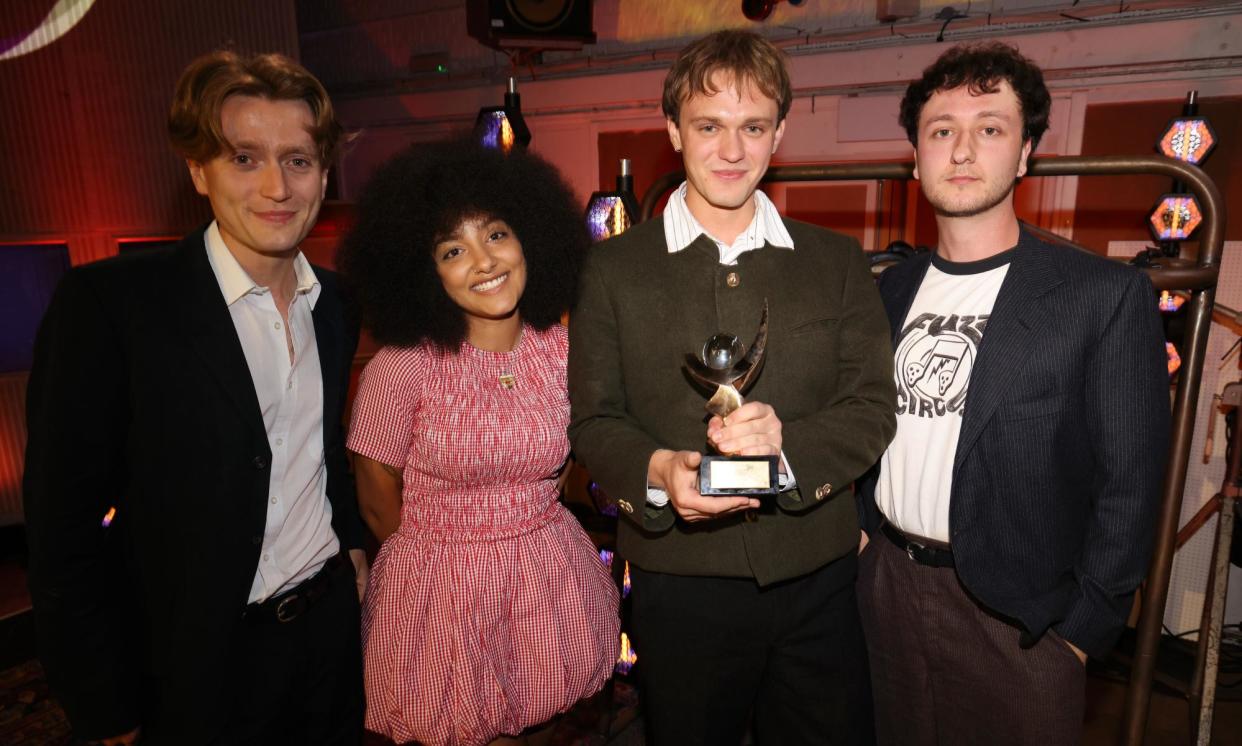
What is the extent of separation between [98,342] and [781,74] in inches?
66.7

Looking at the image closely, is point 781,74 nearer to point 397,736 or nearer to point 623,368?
point 623,368

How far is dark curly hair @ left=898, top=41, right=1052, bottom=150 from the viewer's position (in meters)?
1.90

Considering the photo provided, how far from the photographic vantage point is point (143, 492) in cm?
164

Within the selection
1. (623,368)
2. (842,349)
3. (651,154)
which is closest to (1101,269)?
(842,349)

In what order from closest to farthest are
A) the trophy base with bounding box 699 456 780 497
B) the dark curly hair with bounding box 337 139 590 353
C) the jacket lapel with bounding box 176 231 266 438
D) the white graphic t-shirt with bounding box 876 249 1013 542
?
the trophy base with bounding box 699 456 780 497 < the jacket lapel with bounding box 176 231 266 438 < the white graphic t-shirt with bounding box 876 249 1013 542 < the dark curly hair with bounding box 337 139 590 353

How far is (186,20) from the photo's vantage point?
5746mm

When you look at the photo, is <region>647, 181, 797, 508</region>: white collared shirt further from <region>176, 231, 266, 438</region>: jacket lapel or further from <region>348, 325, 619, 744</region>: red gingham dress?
<region>176, 231, 266, 438</region>: jacket lapel

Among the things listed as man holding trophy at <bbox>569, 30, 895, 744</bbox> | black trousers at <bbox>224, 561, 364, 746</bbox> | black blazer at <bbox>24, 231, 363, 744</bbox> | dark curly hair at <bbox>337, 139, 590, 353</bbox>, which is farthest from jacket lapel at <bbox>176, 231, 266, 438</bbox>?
man holding trophy at <bbox>569, 30, 895, 744</bbox>

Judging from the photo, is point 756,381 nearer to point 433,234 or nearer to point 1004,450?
point 1004,450

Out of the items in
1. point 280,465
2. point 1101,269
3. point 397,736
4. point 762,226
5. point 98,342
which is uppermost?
point 762,226

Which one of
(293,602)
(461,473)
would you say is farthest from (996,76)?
(293,602)

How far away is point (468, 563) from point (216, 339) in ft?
2.86

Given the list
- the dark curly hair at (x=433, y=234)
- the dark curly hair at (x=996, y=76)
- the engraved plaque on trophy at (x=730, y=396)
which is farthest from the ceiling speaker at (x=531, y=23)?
the engraved plaque on trophy at (x=730, y=396)

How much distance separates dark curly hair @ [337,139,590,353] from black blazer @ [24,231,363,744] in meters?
0.46
